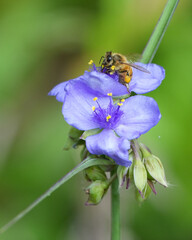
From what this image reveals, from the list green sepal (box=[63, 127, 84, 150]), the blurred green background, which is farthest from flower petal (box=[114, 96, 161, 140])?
the blurred green background

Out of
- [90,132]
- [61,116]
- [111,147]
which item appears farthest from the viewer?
[61,116]

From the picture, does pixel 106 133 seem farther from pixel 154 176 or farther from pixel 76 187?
pixel 76 187

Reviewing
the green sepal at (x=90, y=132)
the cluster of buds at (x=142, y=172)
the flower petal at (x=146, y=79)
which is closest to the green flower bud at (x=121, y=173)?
the cluster of buds at (x=142, y=172)

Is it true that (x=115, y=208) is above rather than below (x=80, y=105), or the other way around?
below

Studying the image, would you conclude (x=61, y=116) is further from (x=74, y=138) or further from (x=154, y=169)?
(x=154, y=169)

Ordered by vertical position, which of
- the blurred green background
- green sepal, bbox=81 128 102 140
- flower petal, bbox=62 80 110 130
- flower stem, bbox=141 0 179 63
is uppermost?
flower stem, bbox=141 0 179 63

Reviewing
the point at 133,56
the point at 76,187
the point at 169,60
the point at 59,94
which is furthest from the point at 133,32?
the point at 59,94

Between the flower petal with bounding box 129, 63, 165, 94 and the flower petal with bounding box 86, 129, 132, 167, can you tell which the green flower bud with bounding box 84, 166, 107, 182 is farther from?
the flower petal with bounding box 129, 63, 165, 94

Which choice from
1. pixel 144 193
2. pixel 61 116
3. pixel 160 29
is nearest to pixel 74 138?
pixel 144 193
